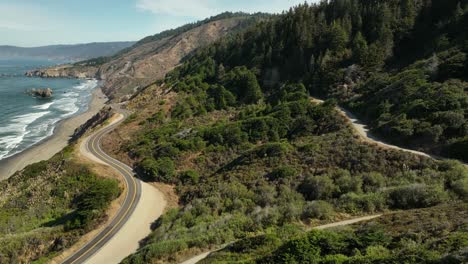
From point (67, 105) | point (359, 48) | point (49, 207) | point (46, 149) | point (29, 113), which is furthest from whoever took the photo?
point (67, 105)

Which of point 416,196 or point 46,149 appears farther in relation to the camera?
point 46,149

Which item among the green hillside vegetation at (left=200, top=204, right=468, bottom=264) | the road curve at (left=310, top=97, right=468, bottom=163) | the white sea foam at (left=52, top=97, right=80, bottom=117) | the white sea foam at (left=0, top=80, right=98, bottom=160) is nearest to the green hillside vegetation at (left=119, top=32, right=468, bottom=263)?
the road curve at (left=310, top=97, right=468, bottom=163)

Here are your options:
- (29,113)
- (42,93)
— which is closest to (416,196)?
(29,113)

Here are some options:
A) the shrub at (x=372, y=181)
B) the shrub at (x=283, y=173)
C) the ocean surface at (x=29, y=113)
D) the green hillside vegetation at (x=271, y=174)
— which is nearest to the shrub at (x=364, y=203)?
the green hillside vegetation at (x=271, y=174)

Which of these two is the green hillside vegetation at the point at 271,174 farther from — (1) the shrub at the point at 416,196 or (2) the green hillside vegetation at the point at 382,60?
(2) the green hillside vegetation at the point at 382,60

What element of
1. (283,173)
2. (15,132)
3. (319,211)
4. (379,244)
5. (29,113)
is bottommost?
(15,132)

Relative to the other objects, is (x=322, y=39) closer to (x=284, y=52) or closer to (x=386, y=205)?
(x=284, y=52)

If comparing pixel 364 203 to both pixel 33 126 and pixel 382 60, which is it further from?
pixel 33 126
